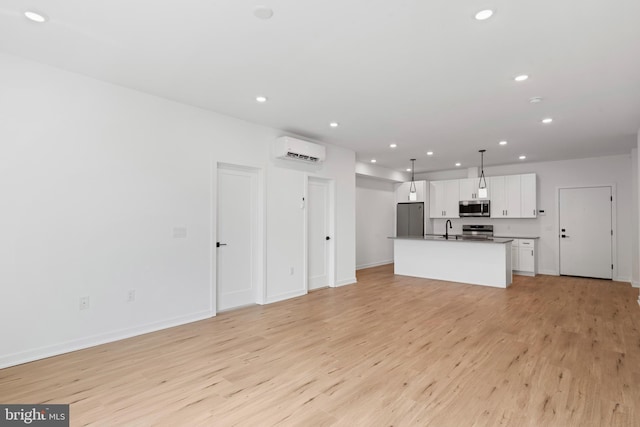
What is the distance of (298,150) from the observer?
5.12 meters

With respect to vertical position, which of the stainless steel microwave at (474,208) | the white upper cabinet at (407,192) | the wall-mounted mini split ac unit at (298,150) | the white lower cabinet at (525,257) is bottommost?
the white lower cabinet at (525,257)

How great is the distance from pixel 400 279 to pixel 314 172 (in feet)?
10.3

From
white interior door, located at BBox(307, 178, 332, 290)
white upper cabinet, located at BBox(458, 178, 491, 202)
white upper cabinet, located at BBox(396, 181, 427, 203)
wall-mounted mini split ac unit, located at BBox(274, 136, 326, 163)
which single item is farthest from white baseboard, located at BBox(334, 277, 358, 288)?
white upper cabinet, located at BBox(458, 178, 491, 202)

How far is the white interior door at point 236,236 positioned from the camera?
4.55m

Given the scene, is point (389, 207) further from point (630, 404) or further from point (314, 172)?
point (630, 404)

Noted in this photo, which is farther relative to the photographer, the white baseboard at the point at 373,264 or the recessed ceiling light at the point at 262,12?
the white baseboard at the point at 373,264

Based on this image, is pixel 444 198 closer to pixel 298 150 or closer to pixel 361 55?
pixel 298 150

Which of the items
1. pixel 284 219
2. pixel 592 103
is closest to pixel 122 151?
pixel 284 219

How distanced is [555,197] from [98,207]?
889 centimetres

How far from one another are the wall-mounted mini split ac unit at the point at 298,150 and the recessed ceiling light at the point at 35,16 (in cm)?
299

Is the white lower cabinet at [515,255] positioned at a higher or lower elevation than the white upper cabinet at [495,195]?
lower

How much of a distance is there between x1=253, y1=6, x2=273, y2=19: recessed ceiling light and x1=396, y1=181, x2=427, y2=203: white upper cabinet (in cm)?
743

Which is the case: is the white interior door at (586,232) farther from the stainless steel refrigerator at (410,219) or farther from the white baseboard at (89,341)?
the white baseboard at (89,341)

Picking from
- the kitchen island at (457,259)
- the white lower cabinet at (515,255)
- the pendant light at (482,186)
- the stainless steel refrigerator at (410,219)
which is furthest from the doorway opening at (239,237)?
the white lower cabinet at (515,255)
